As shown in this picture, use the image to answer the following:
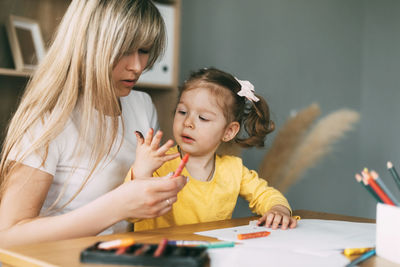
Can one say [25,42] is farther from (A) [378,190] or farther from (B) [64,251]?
(A) [378,190]

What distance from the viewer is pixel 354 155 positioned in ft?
9.61

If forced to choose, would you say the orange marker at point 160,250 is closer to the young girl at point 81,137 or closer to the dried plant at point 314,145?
the young girl at point 81,137

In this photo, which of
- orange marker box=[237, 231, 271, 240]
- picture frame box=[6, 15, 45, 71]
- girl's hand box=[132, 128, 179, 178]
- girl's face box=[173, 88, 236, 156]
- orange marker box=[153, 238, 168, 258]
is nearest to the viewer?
orange marker box=[153, 238, 168, 258]

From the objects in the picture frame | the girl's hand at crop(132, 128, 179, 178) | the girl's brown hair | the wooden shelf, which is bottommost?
the girl's hand at crop(132, 128, 179, 178)

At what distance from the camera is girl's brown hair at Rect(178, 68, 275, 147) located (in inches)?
53.7

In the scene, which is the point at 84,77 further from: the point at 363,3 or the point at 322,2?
the point at 363,3

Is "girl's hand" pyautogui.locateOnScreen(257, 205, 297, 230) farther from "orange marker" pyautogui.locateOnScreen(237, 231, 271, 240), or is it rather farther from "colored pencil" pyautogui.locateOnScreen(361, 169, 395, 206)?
"colored pencil" pyautogui.locateOnScreen(361, 169, 395, 206)

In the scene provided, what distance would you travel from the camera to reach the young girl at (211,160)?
4.06 ft

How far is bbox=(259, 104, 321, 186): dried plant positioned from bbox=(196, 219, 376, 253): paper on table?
1317 mm

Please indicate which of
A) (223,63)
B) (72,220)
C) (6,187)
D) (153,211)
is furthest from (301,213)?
(223,63)

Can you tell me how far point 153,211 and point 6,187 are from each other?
34 cm

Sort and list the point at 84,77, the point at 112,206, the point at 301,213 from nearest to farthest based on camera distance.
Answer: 1. the point at 112,206
2. the point at 84,77
3. the point at 301,213

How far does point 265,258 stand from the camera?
0.66m

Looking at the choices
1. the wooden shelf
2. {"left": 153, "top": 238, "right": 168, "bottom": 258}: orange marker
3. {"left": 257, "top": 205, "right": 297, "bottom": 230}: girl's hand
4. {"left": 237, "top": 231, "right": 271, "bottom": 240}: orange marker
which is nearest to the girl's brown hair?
{"left": 257, "top": 205, "right": 297, "bottom": 230}: girl's hand
